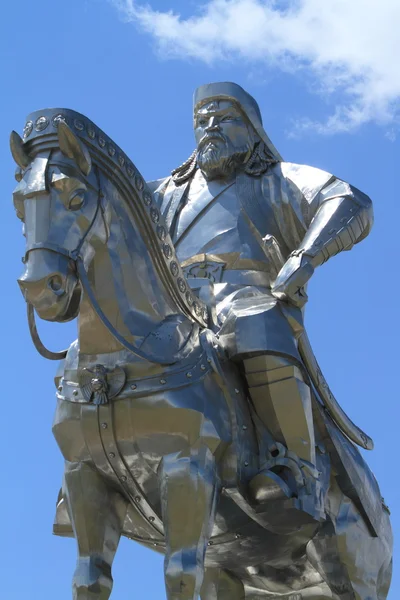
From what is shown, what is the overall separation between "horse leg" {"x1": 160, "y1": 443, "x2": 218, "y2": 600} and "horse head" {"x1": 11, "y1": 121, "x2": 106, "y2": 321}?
3.39ft

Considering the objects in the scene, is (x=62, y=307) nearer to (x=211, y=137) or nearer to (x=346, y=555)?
(x=211, y=137)

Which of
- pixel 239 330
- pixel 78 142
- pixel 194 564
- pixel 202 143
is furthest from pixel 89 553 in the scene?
pixel 202 143

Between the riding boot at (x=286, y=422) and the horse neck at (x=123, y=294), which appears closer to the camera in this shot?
the horse neck at (x=123, y=294)

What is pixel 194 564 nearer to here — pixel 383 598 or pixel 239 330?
pixel 239 330

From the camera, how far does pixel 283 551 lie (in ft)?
30.0

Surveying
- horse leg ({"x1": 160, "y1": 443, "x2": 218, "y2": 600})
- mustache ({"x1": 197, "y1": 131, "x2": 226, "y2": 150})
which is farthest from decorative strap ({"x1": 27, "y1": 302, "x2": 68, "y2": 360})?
mustache ({"x1": 197, "y1": 131, "x2": 226, "y2": 150})

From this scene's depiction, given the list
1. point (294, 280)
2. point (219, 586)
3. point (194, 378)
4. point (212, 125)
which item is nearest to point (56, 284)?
point (194, 378)

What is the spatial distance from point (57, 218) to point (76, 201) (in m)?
0.15

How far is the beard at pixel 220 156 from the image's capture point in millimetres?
9688

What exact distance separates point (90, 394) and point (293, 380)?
1.32 m

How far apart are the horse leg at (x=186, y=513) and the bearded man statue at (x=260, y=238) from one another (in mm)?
550

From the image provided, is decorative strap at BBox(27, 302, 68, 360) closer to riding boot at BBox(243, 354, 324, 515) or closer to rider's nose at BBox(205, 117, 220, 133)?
riding boot at BBox(243, 354, 324, 515)

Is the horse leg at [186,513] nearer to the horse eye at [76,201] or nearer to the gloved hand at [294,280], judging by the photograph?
the gloved hand at [294,280]

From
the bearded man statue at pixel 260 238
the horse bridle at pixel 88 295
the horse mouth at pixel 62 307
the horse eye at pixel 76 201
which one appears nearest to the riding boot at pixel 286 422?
the bearded man statue at pixel 260 238
